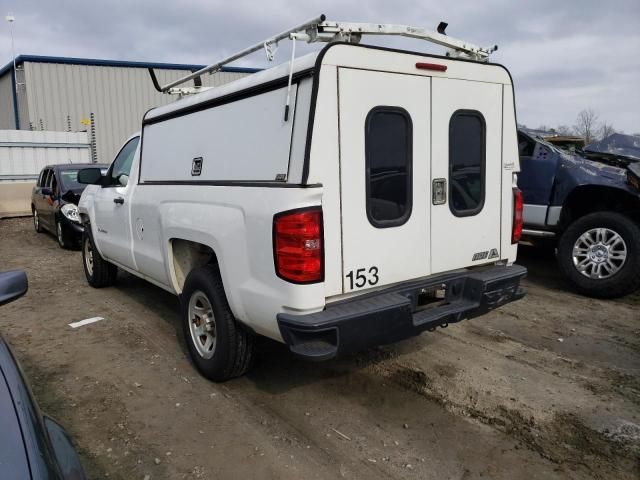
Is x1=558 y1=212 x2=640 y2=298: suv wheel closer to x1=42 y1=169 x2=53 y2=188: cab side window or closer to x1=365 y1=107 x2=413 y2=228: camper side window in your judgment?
x1=365 y1=107 x2=413 y2=228: camper side window

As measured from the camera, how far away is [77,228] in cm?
977

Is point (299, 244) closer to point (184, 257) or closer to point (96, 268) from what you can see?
point (184, 257)

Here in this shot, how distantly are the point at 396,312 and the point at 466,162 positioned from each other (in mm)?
1367

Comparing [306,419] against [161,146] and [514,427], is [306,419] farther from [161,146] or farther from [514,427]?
[161,146]

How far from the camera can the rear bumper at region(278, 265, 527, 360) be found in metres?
2.95

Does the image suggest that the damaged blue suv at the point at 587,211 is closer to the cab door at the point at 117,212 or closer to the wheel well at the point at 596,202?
the wheel well at the point at 596,202

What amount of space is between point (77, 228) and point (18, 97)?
45.3 feet

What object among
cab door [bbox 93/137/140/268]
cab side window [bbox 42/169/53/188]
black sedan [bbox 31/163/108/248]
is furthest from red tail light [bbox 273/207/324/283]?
cab side window [bbox 42/169/53/188]

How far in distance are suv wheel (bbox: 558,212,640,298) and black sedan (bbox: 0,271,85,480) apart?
5.87 m

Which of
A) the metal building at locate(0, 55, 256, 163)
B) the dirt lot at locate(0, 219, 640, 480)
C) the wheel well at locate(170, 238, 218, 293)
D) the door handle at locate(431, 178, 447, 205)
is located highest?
the metal building at locate(0, 55, 256, 163)

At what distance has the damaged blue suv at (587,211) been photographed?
5898mm

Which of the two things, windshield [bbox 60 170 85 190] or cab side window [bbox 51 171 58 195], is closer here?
windshield [bbox 60 170 85 190]

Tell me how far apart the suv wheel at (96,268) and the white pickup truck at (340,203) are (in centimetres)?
272

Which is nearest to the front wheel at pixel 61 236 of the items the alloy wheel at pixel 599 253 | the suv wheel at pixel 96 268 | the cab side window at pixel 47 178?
the cab side window at pixel 47 178
